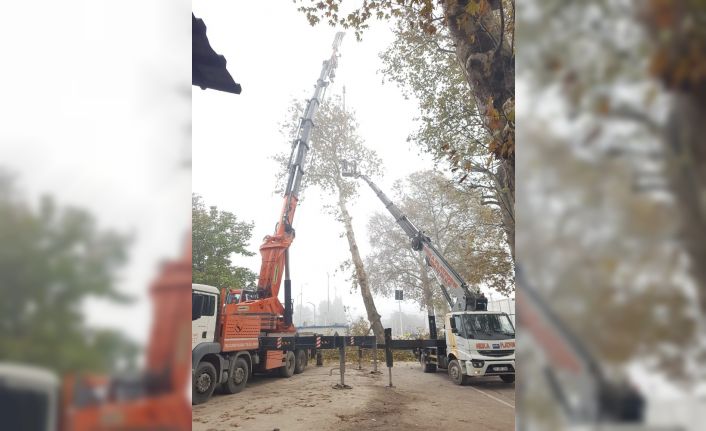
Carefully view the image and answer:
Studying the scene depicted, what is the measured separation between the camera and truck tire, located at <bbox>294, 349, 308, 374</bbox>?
13.2 m

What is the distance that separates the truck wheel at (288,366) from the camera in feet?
39.5

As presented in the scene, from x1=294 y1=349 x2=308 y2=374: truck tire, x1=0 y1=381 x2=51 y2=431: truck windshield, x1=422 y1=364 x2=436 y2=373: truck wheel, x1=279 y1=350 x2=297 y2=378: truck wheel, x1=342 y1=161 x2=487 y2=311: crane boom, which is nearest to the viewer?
x1=0 y1=381 x2=51 y2=431: truck windshield

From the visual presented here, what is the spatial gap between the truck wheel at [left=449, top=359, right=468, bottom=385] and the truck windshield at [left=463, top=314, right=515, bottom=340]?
100cm

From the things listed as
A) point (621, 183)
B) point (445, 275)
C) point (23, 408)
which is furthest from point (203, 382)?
point (621, 183)

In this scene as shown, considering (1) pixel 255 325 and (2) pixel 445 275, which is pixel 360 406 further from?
(2) pixel 445 275

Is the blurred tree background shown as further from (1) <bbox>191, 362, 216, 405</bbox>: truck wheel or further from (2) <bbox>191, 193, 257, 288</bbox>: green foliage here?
(2) <bbox>191, 193, 257, 288</bbox>: green foliage

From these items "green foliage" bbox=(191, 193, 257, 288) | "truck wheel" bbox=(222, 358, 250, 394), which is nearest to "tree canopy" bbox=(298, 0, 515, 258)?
"truck wheel" bbox=(222, 358, 250, 394)

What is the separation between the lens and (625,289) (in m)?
0.82

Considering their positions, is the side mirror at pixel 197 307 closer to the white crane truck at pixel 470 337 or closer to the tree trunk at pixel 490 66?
the white crane truck at pixel 470 337

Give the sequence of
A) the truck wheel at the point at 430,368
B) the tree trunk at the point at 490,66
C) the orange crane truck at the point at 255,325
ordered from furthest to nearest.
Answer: the truck wheel at the point at 430,368, the orange crane truck at the point at 255,325, the tree trunk at the point at 490,66

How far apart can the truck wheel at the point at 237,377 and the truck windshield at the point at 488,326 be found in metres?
5.24

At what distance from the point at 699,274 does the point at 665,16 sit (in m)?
0.51

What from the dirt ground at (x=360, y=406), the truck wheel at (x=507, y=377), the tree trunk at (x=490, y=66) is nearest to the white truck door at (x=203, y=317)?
the dirt ground at (x=360, y=406)

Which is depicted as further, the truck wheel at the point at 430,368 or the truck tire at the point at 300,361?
the truck wheel at the point at 430,368
